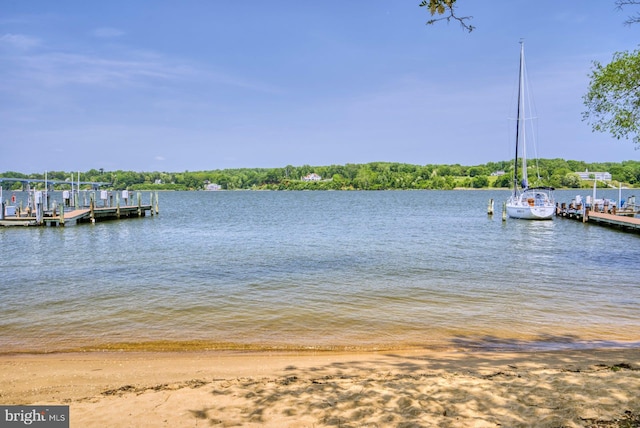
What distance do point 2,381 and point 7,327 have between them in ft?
15.9

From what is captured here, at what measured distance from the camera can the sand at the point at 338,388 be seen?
19.4 feet

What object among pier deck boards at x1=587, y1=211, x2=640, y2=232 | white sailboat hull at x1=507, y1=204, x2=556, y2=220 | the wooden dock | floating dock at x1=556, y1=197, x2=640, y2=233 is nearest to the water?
pier deck boards at x1=587, y1=211, x2=640, y2=232

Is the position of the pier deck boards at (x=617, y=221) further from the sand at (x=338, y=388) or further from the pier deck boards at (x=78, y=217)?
the pier deck boards at (x=78, y=217)

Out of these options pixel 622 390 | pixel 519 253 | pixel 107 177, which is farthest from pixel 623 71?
pixel 107 177

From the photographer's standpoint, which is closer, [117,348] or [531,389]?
[531,389]

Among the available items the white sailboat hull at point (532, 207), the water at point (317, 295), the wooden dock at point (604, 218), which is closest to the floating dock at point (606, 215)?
the wooden dock at point (604, 218)

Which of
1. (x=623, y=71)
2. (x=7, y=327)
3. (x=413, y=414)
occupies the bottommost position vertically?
(x=7, y=327)

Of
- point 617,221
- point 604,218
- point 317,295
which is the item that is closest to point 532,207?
point 604,218

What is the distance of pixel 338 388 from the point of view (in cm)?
706

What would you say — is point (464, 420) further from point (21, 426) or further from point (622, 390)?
point (21, 426)

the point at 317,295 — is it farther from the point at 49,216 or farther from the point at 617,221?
the point at 49,216

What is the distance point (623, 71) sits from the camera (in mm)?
17109

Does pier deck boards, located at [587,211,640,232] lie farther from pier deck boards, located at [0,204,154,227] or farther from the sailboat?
pier deck boards, located at [0,204,154,227]

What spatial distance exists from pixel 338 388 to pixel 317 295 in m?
8.57
